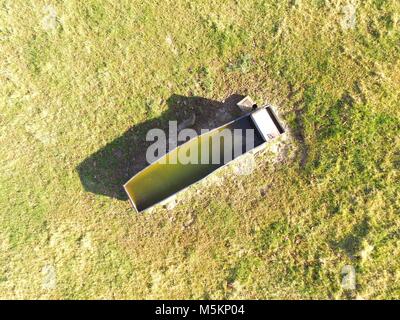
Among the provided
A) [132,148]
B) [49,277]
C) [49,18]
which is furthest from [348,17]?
[49,277]

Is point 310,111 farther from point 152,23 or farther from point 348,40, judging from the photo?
point 152,23

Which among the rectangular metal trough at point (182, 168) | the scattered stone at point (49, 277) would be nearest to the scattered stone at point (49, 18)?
the rectangular metal trough at point (182, 168)

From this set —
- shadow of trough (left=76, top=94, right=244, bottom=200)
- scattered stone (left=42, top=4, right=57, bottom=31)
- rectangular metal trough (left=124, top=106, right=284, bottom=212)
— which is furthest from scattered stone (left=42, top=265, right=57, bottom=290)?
scattered stone (left=42, top=4, right=57, bottom=31)

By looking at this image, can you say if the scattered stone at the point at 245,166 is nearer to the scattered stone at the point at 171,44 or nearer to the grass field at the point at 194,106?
the grass field at the point at 194,106

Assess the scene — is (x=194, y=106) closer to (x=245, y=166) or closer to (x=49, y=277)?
(x=245, y=166)

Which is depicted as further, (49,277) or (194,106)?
(194,106)

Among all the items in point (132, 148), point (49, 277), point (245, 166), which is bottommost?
point (49, 277)

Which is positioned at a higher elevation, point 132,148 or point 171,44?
point 171,44
